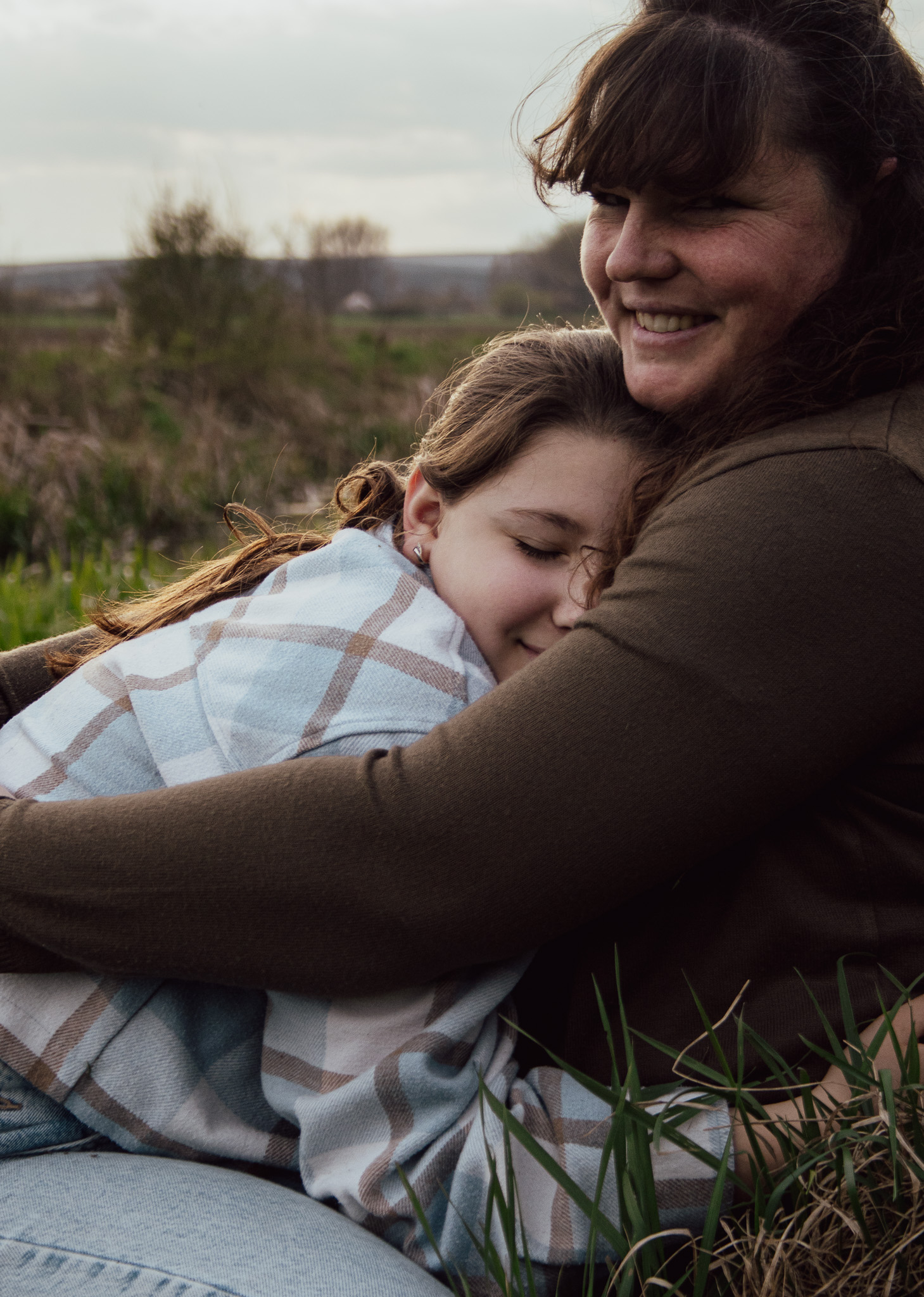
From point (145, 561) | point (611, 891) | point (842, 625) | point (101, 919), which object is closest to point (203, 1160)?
point (101, 919)

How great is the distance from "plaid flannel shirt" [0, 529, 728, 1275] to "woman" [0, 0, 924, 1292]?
9cm

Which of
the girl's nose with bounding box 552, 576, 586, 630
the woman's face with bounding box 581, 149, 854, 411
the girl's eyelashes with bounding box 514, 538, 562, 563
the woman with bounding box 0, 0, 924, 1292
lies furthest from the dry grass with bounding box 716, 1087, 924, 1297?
the woman's face with bounding box 581, 149, 854, 411

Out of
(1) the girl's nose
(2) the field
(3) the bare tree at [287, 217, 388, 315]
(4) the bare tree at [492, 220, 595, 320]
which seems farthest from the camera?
(3) the bare tree at [287, 217, 388, 315]

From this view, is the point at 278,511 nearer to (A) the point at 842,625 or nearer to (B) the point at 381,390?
(A) the point at 842,625

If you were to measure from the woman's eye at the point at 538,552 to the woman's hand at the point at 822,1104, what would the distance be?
83 cm

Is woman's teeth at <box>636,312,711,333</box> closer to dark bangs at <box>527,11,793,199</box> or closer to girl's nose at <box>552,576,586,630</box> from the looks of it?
dark bangs at <box>527,11,793,199</box>

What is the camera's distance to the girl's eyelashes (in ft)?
5.89

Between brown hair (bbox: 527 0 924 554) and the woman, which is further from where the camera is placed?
brown hair (bbox: 527 0 924 554)

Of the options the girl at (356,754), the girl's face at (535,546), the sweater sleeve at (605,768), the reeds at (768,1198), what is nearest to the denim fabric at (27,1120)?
the girl at (356,754)

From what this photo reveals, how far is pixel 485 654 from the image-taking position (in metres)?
1.77

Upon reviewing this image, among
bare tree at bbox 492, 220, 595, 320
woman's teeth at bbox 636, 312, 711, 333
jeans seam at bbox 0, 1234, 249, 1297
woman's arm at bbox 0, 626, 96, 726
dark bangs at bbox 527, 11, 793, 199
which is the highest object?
bare tree at bbox 492, 220, 595, 320

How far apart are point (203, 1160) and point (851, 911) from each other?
2.98 ft

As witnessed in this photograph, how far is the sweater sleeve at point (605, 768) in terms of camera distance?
1189 mm

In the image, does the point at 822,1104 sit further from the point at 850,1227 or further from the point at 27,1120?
the point at 27,1120
